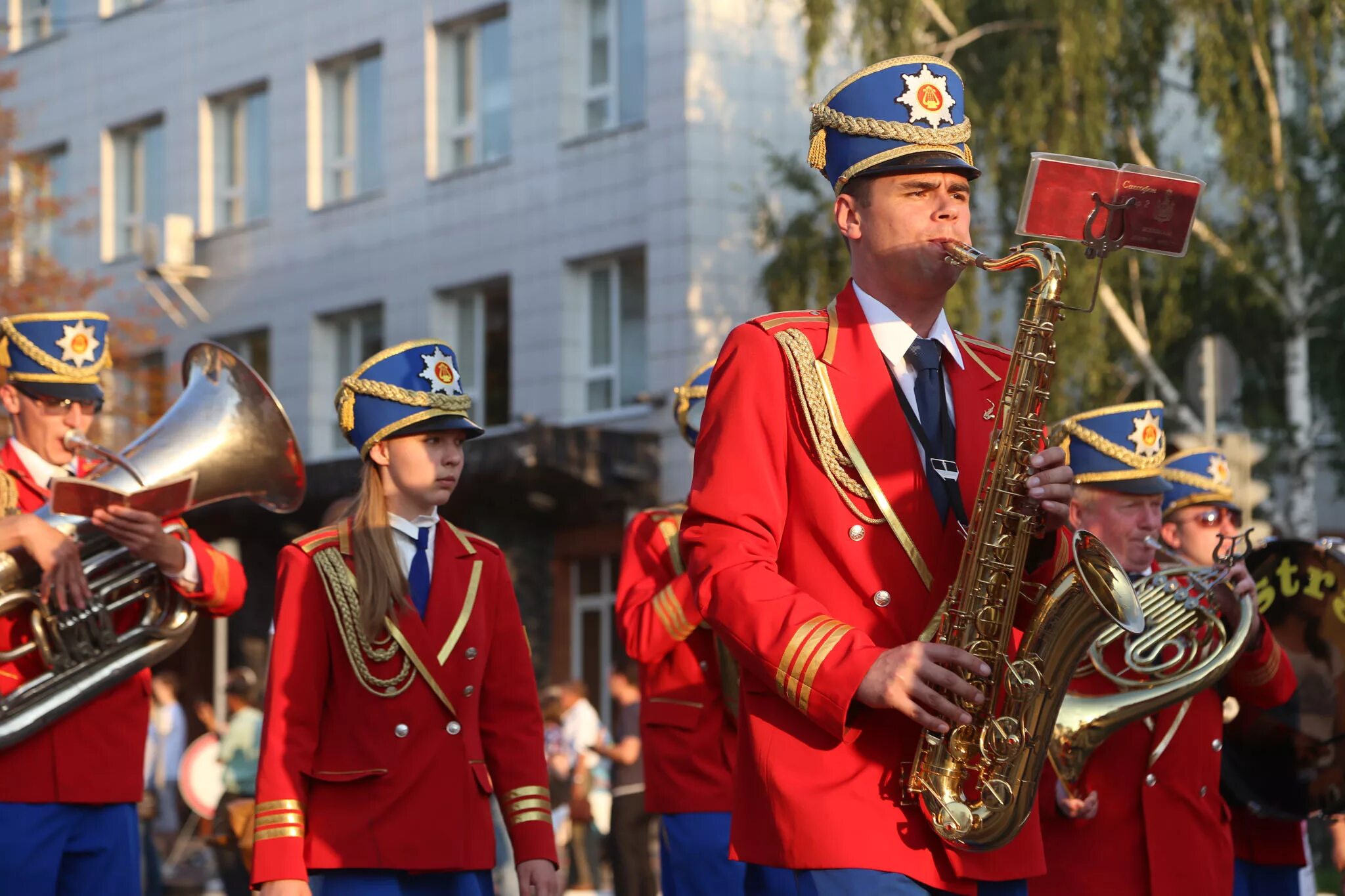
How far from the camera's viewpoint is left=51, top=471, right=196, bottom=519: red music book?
21.3 feet

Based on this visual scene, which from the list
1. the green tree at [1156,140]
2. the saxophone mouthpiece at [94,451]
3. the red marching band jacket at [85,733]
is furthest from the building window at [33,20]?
the red marching band jacket at [85,733]

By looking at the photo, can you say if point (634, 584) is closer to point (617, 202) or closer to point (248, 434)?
point (248, 434)

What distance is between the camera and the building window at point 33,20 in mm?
34406

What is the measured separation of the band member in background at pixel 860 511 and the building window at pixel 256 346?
26.6 m

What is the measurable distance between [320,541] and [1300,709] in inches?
135

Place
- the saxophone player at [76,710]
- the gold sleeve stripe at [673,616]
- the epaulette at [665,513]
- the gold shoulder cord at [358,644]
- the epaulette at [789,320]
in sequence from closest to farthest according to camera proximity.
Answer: the epaulette at [789,320] < the gold shoulder cord at [358,644] < the saxophone player at [76,710] < the gold sleeve stripe at [673,616] < the epaulette at [665,513]

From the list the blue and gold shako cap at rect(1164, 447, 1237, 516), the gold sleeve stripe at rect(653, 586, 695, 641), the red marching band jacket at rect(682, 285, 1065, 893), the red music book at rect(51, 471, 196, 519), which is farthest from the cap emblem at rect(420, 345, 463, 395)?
the blue and gold shako cap at rect(1164, 447, 1237, 516)

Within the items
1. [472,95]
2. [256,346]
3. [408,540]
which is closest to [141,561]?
[408,540]

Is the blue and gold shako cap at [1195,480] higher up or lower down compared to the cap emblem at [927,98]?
lower down

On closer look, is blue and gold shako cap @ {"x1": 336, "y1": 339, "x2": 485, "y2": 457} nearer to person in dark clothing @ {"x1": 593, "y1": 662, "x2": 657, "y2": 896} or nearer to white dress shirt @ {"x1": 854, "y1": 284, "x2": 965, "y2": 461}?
white dress shirt @ {"x1": 854, "y1": 284, "x2": 965, "y2": 461}

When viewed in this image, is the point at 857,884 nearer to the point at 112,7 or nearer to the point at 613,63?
the point at 613,63

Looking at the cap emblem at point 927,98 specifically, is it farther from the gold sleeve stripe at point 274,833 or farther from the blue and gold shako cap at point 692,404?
the blue and gold shako cap at point 692,404

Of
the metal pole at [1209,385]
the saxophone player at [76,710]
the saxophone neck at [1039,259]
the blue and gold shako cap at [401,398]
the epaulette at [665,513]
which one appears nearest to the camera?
the saxophone neck at [1039,259]

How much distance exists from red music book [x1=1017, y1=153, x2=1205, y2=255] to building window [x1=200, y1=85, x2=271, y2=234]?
89.4 feet
